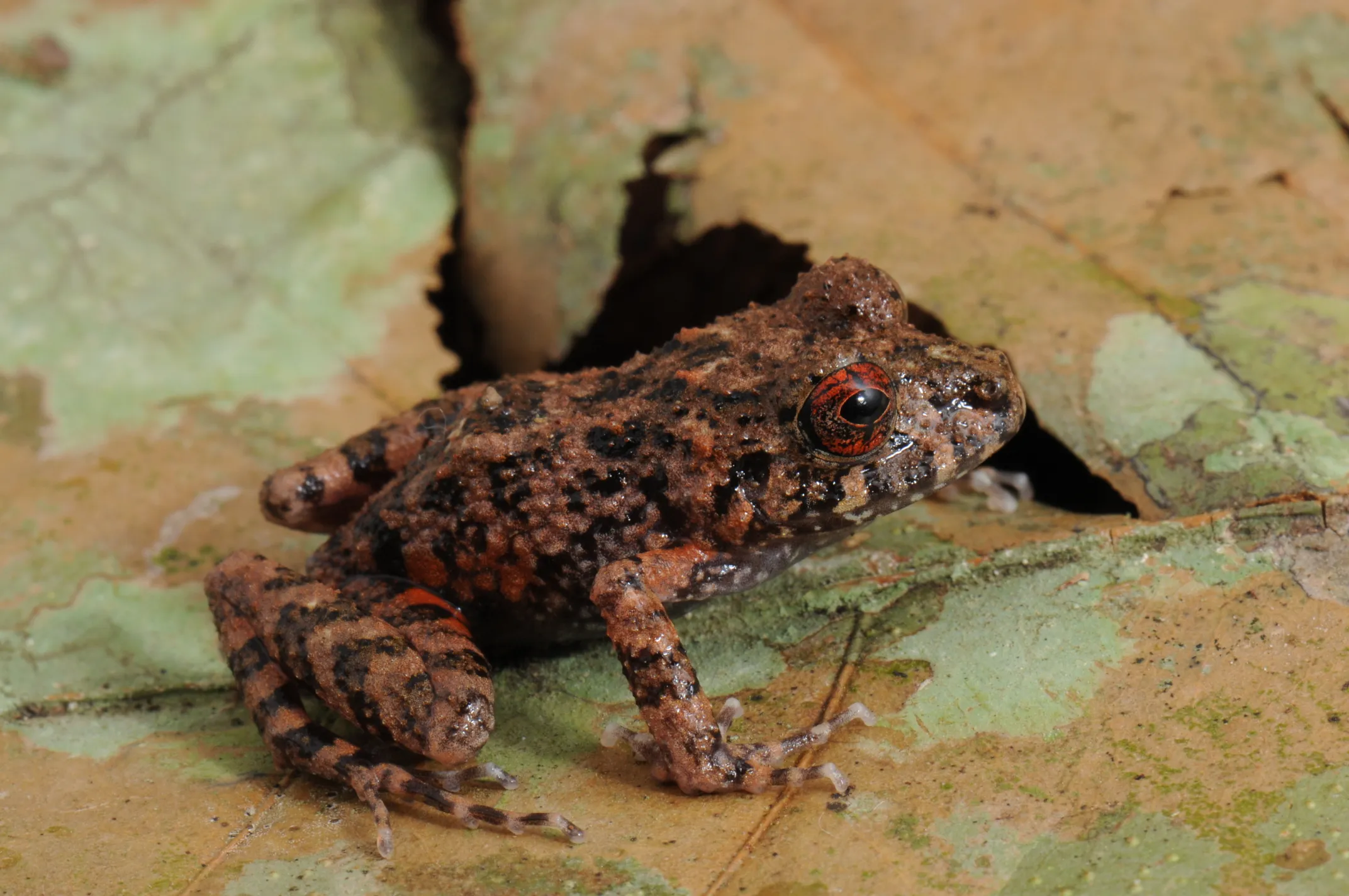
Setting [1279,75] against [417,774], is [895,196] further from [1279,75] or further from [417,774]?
[417,774]

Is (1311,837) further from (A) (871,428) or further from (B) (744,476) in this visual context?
(B) (744,476)

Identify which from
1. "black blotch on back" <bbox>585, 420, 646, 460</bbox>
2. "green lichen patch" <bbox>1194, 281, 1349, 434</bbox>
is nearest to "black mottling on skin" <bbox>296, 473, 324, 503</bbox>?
"black blotch on back" <bbox>585, 420, 646, 460</bbox>

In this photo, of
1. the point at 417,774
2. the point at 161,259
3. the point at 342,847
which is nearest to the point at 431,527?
the point at 417,774

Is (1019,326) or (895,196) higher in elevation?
(895,196)

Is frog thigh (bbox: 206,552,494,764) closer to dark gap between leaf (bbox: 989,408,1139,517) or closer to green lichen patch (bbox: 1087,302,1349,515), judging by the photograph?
dark gap between leaf (bbox: 989,408,1139,517)

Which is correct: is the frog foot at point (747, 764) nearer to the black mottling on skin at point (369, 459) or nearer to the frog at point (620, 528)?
the frog at point (620, 528)

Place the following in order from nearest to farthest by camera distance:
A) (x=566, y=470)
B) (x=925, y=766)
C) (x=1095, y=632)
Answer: (x=925, y=766) < (x=1095, y=632) < (x=566, y=470)

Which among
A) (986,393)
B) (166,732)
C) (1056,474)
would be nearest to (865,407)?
(986,393)
